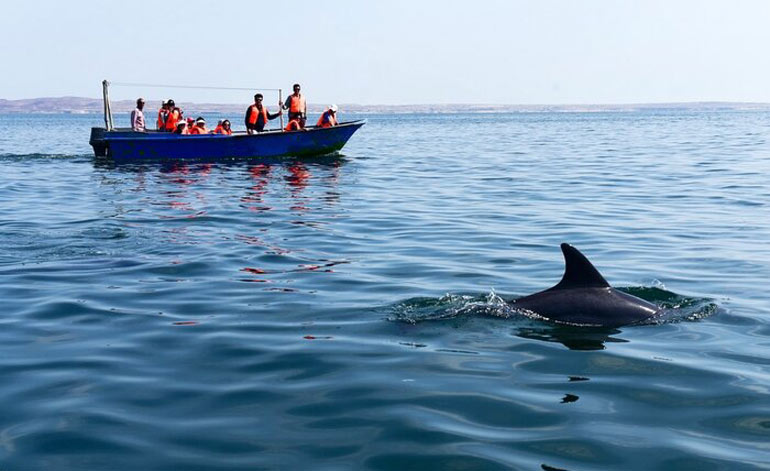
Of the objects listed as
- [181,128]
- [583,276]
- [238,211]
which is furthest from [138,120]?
[583,276]

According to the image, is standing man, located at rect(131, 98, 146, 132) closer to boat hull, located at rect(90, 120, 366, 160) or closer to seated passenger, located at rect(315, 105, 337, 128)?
boat hull, located at rect(90, 120, 366, 160)

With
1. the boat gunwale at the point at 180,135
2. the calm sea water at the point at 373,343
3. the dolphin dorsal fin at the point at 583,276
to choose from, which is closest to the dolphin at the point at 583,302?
the dolphin dorsal fin at the point at 583,276

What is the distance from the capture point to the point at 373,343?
313 inches

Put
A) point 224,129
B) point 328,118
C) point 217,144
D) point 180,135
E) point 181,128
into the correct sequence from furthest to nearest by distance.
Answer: point 328,118
point 224,129
point 181,128
point 217,144
point 180,135

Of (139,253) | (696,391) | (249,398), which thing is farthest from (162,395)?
(139,253)

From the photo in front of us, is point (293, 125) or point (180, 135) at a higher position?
point (293, 125)

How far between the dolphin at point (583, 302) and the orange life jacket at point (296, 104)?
24.5 m

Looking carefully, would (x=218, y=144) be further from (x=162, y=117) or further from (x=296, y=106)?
(x=162, y=117)

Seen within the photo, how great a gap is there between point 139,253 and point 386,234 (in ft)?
13.9

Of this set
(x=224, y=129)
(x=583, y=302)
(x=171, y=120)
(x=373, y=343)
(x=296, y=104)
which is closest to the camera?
(x=373, y=343)

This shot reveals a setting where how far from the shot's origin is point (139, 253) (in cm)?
1284

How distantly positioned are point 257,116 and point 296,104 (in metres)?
1.51

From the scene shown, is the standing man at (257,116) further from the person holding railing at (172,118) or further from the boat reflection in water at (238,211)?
the person holding railing at (172,118)

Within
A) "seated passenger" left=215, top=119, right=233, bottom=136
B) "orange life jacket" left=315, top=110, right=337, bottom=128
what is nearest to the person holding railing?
"seated passenger" left=215, top=119, right=233, bottom=136
